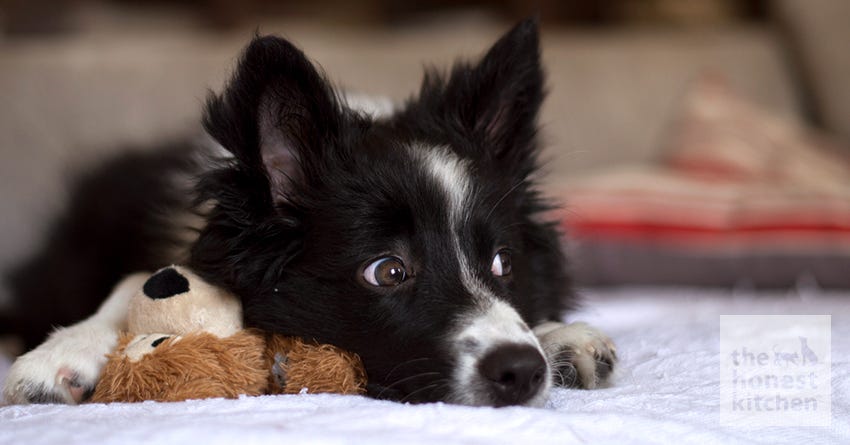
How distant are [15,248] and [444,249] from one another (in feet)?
8.66

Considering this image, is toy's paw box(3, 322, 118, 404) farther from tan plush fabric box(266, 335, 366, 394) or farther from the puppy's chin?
the puppy's chin

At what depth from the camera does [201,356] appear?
5.80ft

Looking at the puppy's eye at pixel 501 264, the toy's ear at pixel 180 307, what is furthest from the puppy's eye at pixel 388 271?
the toy's ear at pixel 180 307

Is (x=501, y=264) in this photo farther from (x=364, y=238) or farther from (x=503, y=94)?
(x=503, y=94)

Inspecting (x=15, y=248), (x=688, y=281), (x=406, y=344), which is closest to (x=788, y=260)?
(x=688, y=281)

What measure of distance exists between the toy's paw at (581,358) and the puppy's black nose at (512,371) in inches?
11.0

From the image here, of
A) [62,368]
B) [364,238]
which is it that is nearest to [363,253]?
[364,238]

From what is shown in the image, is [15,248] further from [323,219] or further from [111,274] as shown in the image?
[323,219]

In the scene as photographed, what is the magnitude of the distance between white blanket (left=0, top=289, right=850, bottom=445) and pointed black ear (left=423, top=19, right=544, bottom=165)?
0.72 meters
